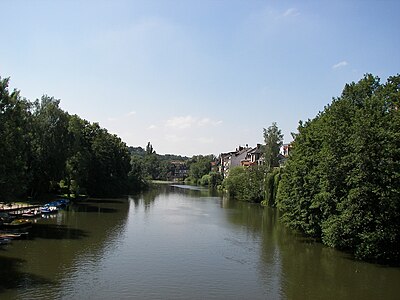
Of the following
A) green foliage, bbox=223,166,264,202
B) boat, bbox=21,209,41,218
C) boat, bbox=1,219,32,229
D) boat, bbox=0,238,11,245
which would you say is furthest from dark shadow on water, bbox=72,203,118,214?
green foliage, bbox=223,166,264,202

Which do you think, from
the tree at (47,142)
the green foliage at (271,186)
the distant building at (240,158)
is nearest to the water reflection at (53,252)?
the tree at (47,142)

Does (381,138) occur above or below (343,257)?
above

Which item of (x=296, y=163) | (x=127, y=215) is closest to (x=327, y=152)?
(x=296, y=163)

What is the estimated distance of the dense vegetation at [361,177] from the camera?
30.0m

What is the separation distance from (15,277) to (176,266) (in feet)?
34.6

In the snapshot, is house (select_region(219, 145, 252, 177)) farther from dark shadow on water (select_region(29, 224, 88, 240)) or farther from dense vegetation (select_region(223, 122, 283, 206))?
dark shadow on water (select_region(29, 224, 88, 240))

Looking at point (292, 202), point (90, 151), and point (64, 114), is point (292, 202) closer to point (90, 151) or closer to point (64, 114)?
point (64, 114)

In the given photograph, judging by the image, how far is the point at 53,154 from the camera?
61.5 m

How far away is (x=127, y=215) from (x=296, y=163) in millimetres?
25201

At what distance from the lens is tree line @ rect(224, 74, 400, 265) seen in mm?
30031

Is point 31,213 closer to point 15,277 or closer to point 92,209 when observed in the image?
point 92,209

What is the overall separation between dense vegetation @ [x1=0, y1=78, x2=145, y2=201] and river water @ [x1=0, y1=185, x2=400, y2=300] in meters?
7.88

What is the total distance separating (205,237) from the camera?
41.0 meters

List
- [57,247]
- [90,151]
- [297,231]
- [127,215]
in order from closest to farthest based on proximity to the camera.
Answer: [57,247] < [297,231] < [127,215] < [90,151]
